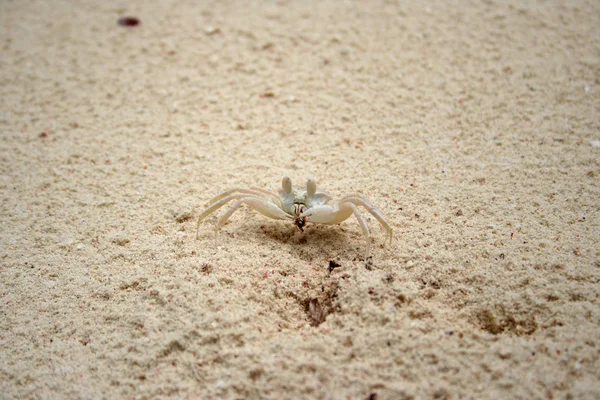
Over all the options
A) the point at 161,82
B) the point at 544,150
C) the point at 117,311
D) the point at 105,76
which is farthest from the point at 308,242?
the point at 105,76

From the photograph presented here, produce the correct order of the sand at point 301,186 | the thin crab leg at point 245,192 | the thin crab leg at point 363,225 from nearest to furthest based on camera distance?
the sand at point 301,186, the thin crab leg at point 363,225, the thin crab leg at point 245,192

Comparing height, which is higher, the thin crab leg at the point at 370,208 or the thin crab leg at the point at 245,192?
the thin crab leg at the point at 370,208

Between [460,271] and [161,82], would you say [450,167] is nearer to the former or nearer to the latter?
[460,271]

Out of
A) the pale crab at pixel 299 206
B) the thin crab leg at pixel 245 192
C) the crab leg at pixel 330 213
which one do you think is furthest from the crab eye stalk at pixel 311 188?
the thin crab leg at pixel 245 192

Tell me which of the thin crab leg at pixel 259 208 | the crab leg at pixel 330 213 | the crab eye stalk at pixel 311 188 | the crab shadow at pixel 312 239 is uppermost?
the crab eye stalk at pixel 311 188

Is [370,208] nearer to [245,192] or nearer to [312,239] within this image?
[312,239]

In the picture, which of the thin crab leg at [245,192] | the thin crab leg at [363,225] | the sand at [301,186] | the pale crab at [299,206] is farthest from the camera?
the thin crab leg at [245,192]

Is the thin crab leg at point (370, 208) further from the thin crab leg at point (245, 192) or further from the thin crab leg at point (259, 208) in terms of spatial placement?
the thin crab leg at point (245, 192)

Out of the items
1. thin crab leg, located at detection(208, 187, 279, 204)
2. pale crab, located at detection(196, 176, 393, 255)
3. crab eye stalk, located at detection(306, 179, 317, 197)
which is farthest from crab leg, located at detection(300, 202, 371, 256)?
thin crab leg, located at detection(208, 187, 279, 204)
